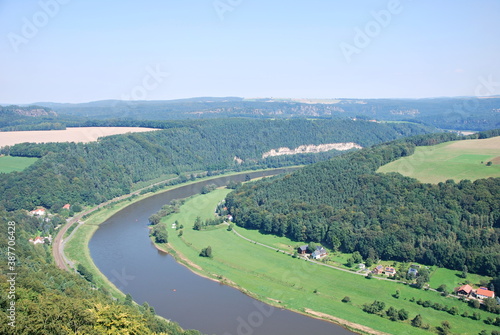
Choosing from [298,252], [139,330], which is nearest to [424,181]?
[298,252]

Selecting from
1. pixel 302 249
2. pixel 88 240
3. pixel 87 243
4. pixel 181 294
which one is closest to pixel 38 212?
pixel 88 240

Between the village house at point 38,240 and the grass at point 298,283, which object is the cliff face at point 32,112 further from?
the grass at point 298,283

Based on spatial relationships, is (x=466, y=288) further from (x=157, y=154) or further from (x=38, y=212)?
(x=157, y=154)

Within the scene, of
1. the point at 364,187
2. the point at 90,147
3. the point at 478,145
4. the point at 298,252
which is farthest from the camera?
the point at 90,147

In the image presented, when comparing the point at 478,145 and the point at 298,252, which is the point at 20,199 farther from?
the point at 478,145

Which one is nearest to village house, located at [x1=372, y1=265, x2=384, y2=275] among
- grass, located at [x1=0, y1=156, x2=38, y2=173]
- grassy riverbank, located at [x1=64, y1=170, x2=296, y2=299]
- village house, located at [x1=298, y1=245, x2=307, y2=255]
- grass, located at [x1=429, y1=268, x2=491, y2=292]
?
grass, located at [x1=429, y1=268, x2=491, y2=292]

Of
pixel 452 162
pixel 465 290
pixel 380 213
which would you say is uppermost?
pixel 452 162
